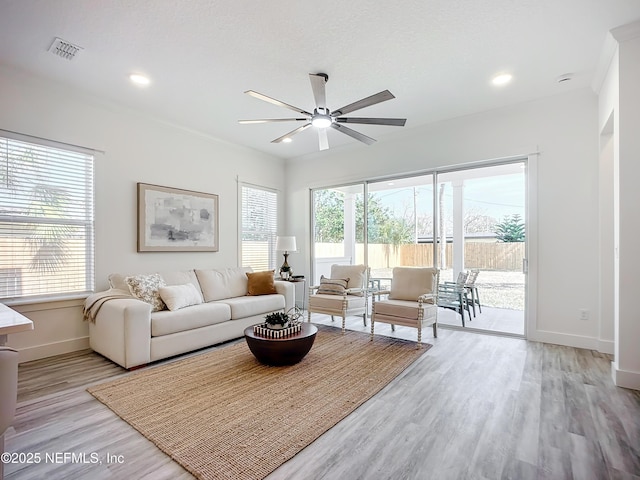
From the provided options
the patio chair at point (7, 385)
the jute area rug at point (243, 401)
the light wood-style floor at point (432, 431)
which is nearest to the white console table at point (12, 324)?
the patio chair at point (7, 385)

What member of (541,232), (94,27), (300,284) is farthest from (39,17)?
(541,232)

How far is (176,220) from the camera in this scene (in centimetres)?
450

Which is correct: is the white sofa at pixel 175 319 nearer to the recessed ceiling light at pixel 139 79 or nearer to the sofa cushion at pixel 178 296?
the sofa cushion at pixel 178 296

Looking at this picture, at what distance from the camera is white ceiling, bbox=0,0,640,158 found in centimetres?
234

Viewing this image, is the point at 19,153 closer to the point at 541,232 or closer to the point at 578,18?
the point at 578,18

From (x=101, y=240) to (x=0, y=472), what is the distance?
2.79 meters

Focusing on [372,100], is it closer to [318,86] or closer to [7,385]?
[318,86]

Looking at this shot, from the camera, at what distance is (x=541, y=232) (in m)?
3.88

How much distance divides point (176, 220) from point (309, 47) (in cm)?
295

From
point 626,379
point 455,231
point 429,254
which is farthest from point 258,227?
point 626,379

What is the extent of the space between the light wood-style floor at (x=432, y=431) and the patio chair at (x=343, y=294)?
1448mm

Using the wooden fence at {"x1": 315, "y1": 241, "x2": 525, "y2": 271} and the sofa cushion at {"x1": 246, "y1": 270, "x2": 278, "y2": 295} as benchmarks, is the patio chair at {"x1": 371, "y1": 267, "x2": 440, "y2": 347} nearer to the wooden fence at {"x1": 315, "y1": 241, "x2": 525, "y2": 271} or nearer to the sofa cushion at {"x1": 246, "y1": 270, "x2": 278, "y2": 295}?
the wooden fence at {"x1": 315, "y1": 241, "x2": 525, "y2": 271}

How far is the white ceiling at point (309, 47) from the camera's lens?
92.3 inches

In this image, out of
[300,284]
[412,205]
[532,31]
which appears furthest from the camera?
[300,284]
